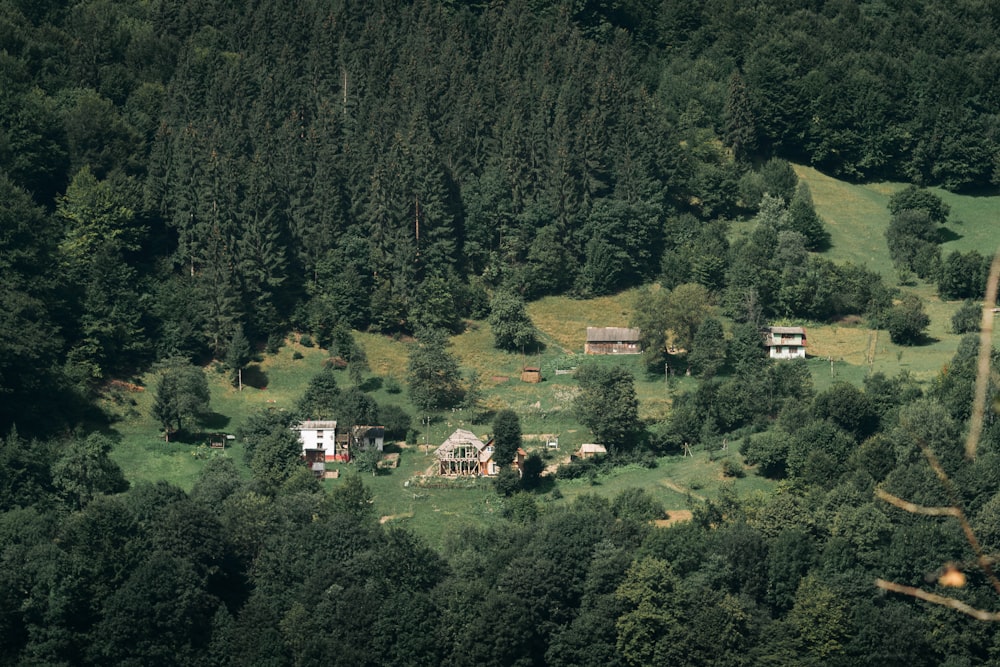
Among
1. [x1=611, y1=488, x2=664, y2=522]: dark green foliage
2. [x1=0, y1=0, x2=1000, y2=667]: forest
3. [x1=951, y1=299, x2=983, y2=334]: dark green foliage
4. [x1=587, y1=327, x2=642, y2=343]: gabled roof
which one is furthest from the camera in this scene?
[x1=587, y1=327, x2=642, y2=343]: gabled roof

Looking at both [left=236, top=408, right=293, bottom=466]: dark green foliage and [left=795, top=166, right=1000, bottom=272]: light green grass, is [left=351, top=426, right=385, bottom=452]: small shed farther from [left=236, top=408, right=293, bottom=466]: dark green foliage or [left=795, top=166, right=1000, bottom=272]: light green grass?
[left=795, top=166, right=1000, bottom=272]: light green grass

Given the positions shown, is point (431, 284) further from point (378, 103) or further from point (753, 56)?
point (753, 56)

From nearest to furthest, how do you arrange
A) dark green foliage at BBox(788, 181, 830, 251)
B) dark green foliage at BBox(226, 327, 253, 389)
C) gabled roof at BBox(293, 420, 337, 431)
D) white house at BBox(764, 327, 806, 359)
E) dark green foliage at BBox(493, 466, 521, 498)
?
1. dark green foliage at BBox(493, 466, 521, 498)
2. gabled roof at BBox(293, 420, 337, 431)
3. dark green foliage at BBox(226, 327, 253, 389)
4. white house at BBox(764, 327, 806, 359)
5. dark green foliage at BBox(788, 181, 830, 251)

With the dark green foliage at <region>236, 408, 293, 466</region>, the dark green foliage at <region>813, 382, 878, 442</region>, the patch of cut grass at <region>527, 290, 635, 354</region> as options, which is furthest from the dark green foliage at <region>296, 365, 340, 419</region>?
the dark green foliage at <region>813, 382, 878, 442</region>

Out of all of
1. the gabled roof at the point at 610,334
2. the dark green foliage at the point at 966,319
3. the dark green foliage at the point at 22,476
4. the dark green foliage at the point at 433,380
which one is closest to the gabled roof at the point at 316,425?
the dark green foliage at the point at 433,380

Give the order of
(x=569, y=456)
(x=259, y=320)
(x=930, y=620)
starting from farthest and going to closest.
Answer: (x=259, y=320)
(x=569, y=456)
(x=930, y=620)

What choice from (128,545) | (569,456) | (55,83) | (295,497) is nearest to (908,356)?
(569,456)
